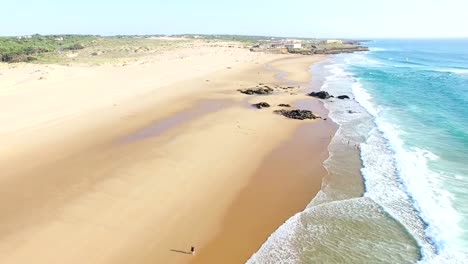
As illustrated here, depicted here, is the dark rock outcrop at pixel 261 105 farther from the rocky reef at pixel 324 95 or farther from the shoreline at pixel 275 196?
the shoreline at pixel 275 196

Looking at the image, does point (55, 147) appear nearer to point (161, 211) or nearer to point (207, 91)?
point (161, 211)

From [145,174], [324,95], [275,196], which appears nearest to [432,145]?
[275,196]

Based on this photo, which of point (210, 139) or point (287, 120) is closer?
point (210, 139)

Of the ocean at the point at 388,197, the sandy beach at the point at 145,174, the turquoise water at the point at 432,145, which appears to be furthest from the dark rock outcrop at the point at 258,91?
the ocean at the point at 388,197

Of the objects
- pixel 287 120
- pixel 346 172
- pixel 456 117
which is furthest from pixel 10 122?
pixel 456 117

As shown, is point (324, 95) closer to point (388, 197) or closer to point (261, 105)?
point (261, 105)
